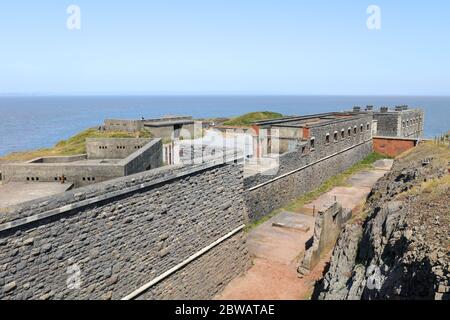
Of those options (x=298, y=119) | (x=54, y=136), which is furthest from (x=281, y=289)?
(x=54, y=136)

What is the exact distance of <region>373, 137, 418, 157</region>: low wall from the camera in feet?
126

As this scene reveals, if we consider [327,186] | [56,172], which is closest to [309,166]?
[327,186]

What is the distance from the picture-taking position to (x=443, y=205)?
415 inches

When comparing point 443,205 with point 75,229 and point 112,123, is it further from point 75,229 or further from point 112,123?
point 112,123

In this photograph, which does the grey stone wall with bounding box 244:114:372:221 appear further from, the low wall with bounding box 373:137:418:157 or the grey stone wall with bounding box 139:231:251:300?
the grey stone wall with bounding box 139:231:251:300

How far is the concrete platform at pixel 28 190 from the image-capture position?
1113 cm

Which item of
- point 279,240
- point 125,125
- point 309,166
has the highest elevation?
point 125,125

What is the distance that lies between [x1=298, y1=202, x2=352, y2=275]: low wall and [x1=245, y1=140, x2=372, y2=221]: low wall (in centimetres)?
477

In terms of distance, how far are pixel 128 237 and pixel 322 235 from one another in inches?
344

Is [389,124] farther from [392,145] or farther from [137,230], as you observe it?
[137,230]

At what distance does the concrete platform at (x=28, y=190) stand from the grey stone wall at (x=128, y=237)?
3.22m

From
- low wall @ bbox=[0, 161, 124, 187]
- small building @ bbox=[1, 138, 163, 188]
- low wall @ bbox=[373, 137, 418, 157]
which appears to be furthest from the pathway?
low wall @ bbox=[373, 137, 418, 157]

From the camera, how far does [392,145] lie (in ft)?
132
